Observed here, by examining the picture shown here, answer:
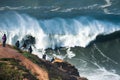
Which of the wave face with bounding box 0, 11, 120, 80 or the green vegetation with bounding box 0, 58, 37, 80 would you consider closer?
the green vegetation with bounding box 0, 58, 37, 80

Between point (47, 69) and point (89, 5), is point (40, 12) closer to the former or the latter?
point (89, 5)

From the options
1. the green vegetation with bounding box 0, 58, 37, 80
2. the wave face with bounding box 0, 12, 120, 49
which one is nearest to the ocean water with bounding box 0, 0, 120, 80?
the wave face with bounding box 0, 12, 120, 49

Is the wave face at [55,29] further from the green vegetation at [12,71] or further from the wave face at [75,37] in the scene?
the green vegetation at [12,71]

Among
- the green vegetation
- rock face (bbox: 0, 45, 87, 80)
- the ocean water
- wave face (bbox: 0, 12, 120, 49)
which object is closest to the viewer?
the green vegetation

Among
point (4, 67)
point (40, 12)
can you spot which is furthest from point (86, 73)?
point (40, 12)

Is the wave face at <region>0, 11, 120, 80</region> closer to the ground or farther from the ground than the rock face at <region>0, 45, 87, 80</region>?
farther from the ground

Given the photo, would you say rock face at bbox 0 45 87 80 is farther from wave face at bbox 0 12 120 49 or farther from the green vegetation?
wave face at bbox 0 12 120 49

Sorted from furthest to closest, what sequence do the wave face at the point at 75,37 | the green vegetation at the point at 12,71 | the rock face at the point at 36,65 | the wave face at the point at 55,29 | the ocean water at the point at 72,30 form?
the wave face at the point at 55,29
the ocean water at the point at 72,30
the wave face at the point at 75,37
the rock face at the point at 36,65
the green vegetation at the point at 12,71

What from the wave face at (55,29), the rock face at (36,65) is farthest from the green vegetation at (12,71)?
the wave face at (55,29)
